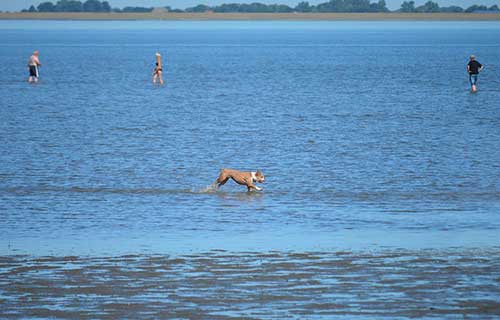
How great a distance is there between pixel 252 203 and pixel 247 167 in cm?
561

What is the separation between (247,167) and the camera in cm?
2495

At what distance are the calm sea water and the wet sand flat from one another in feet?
Result: 2.94

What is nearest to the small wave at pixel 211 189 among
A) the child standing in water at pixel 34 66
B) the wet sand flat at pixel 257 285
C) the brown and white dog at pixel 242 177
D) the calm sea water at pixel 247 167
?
the calm sea water at pixel 247 167

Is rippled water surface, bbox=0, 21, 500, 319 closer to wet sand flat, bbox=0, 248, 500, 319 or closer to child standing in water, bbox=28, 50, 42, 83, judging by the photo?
wet sand flat, bbox=0, 248, 500, 319

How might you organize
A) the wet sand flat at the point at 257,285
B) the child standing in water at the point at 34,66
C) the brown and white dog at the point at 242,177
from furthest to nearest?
the child standing in water at the point at 34,66
the brown and white dog at the point at 242,177
the wet sand flat at the point at 257,285

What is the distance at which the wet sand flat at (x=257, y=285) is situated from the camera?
11.4 meters

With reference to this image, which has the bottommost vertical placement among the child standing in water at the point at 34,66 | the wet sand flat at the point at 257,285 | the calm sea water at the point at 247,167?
the child standing in water at the point at 34,66

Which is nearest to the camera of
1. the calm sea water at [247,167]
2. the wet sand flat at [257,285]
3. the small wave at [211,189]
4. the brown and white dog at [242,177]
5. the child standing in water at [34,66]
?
the wet sand flat at [257,285]

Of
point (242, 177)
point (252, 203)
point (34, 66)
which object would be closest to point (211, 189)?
point (242, 177)

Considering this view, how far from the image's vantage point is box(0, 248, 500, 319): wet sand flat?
11.4 metres

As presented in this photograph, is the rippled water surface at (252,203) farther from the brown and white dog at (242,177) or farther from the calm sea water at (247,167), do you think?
the brown and white dog at (242,177)

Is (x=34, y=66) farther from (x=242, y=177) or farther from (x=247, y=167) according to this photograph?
(x=242, y=177)

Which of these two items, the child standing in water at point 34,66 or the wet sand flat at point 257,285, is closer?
the wet sand flat at point 257,285

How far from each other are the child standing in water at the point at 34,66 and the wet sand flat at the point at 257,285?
37342mm
